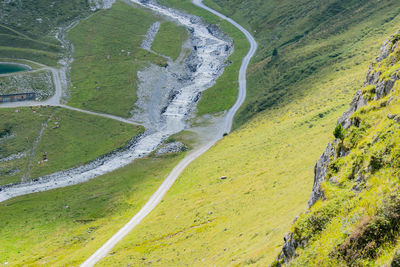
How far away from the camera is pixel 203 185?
80.1 m

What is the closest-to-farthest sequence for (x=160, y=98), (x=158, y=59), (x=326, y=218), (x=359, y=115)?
(x=326, y=218) → (x=359, y=115) → (x=160, y=98) → (x=158, y=59)

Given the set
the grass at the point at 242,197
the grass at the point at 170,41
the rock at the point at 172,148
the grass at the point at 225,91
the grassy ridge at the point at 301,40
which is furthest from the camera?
the grass at the point at 170,41

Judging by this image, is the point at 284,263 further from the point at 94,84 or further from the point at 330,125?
the point at 94,84

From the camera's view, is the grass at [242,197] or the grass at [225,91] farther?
the grass at [225,91]

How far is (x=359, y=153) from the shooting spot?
28703 millimetres

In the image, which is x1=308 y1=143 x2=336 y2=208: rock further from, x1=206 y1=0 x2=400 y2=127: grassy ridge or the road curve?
x1=206 y1=0 x2=400 y2=127: grassy ridge

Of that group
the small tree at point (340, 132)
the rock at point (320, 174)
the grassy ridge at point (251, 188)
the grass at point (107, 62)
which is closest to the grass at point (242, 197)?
the grassy ridge at point (251, 188)

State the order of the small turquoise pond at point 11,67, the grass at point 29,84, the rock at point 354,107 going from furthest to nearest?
1. the small turquoise pond at point 11,67
2. the grass at point 29,84
3. the rock at point 354,107

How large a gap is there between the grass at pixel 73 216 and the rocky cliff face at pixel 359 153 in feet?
151

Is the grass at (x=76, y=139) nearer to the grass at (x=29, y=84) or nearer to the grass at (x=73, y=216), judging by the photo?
the grass at (x=73, y=216)

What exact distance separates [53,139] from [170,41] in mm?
89173

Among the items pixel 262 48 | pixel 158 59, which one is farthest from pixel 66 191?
pixel 262 48

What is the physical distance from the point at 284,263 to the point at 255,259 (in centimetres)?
988

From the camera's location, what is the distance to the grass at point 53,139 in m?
102
